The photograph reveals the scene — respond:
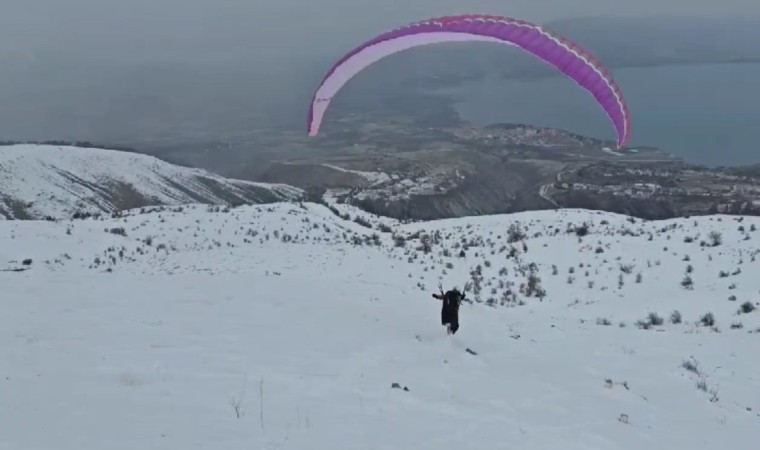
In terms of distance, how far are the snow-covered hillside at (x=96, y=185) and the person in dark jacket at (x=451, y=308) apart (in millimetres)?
73071

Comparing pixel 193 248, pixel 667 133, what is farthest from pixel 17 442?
pixel 667 133

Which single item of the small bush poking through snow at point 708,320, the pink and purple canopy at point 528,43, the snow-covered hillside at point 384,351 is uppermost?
the pink and purple canopy at point 528,43

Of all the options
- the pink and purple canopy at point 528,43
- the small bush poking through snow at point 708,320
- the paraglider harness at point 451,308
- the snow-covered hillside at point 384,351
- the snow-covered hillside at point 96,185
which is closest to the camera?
the snow-covered hillside at point 384,351

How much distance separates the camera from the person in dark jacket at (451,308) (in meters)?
11.0

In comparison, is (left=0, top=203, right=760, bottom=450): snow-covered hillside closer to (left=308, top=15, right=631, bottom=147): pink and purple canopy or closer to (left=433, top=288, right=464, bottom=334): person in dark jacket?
(left=433, top=288, right=464, bottom=334): person in dark jacket

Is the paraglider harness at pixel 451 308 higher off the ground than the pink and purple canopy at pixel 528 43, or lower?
lower

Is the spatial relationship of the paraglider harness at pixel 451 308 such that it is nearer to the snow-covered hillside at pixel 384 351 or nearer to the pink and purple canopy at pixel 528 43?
the snow-covered hillside at pixel 384 351

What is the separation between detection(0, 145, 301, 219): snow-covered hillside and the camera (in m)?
80.1

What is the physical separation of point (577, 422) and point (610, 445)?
693 millimetres

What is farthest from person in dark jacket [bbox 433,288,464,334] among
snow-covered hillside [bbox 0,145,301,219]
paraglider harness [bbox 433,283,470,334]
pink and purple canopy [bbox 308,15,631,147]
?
snow-covered hillside [bbox 0,145,301,219]

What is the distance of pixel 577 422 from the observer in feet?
26.0

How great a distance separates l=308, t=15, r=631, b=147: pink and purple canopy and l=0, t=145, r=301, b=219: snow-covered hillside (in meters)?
70.6

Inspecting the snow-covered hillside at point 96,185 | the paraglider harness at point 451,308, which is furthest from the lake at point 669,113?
the paraglider harness at point 451,308

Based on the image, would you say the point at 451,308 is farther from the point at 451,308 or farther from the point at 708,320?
the point at 708,320
